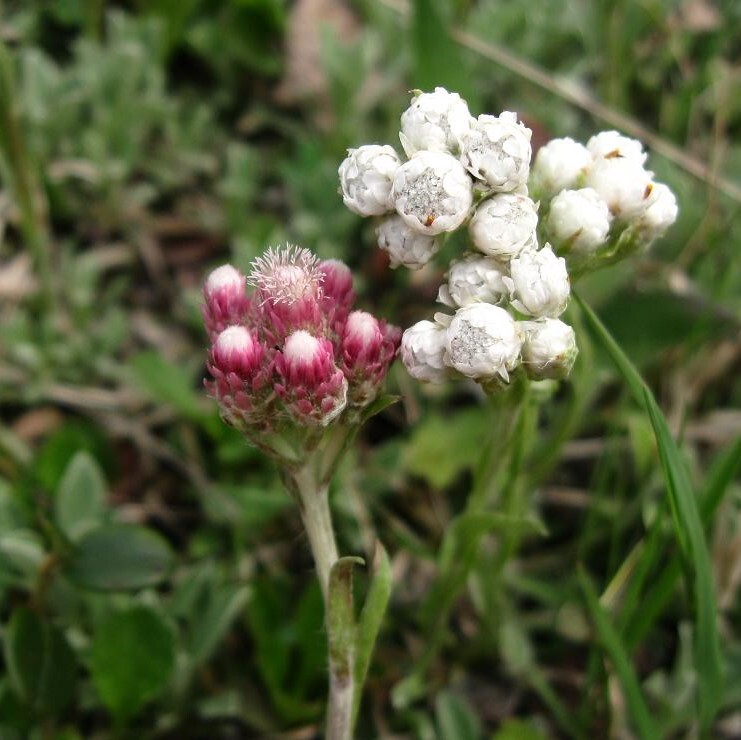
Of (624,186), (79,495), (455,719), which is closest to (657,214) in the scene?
(624,186)

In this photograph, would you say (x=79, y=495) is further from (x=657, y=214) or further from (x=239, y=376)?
(x=657, y=214)

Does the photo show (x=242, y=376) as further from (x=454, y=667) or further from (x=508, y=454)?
(x=454, y=667)

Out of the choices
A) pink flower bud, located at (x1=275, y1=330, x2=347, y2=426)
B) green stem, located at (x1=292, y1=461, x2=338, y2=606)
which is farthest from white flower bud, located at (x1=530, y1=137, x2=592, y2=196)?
green stem, located at (x1=292, y1=461, x2=338, y2=606)

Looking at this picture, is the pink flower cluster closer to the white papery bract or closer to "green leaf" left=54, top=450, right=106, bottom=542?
the white papery bract

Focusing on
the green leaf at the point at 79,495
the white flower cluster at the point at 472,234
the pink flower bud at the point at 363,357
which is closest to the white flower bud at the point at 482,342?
the white flower cluster at the point at 472,234

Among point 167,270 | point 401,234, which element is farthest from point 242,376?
point 167,270

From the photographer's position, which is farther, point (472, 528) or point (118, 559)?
point (118, 559)
